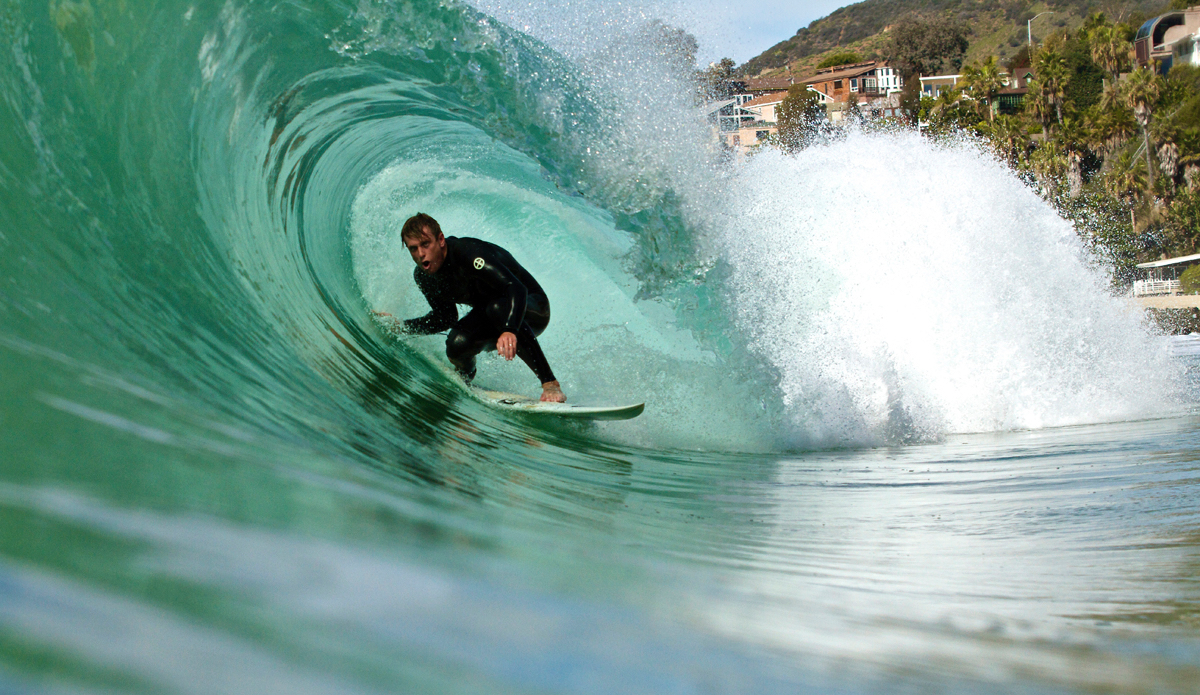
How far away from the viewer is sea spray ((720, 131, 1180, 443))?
18.3 ft

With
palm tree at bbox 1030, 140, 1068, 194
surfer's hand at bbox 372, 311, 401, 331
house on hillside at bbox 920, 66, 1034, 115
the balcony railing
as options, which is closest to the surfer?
surfer's hand at bbox 372, 311, 401, 331

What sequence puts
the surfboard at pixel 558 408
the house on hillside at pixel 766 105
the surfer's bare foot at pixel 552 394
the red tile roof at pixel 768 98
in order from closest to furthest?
the surfboard at pixel 558 408 < the surfer's bare foot at pixel 552 394 < the house on hillside at pixel 766 105 < the red tile roof at pixel 768 98

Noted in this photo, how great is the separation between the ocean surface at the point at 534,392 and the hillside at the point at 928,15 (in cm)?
9176

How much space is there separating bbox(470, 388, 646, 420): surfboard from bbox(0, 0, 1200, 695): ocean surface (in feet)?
0.26

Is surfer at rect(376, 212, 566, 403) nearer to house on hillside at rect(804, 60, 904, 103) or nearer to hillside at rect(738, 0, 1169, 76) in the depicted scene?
house on hillside at rect(804, 60, 904, 103)

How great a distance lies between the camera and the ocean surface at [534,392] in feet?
3.97

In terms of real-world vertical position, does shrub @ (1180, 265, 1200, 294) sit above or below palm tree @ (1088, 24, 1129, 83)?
below

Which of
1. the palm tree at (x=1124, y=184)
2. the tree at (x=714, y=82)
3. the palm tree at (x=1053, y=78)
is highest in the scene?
the palm tree at (x=1053, y=78)

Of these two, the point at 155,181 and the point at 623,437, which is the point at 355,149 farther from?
the point at 623,437

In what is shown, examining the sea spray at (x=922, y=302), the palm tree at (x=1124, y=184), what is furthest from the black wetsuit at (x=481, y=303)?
the palm tree at (x=1124, y=184)

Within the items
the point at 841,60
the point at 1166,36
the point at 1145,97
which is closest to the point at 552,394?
the point at 1145,97

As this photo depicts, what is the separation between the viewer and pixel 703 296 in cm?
561

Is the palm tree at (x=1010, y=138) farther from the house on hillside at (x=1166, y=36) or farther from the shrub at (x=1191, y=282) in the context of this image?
the house on hillside at (x=1166, y=36)

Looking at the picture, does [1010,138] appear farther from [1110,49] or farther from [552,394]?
[552,394]
